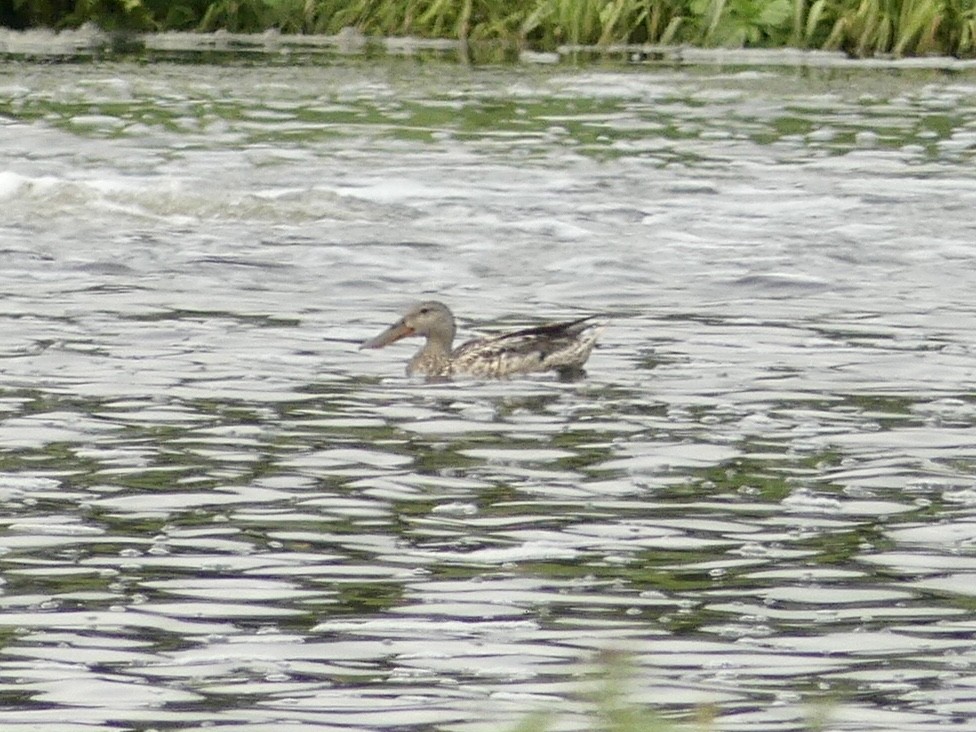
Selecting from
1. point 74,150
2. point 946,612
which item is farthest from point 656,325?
point 74,150

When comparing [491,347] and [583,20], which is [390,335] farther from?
[583,20]

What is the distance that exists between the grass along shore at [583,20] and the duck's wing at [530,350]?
71.7 feet

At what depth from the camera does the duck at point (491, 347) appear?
11.6 metres

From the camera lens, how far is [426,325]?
1211 centimetres

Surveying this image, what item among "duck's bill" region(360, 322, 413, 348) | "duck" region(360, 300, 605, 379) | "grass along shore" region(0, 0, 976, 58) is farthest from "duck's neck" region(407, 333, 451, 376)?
"grass along shore" region(0, 0, 976, 58)

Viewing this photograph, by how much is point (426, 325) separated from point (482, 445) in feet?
7.62

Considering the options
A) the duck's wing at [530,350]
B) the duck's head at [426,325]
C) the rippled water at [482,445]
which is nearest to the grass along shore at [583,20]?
the rippled water at [482,445]

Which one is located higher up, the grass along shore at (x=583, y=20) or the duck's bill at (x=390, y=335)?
the grass along shore at (x=583, y=20)

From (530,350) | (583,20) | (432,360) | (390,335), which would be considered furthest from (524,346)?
(583,20)

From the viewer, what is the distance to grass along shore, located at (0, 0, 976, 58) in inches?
1300

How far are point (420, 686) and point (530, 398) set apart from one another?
5.22 meters

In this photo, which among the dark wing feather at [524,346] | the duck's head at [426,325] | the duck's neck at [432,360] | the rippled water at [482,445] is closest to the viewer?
the rippled water at [482,445]

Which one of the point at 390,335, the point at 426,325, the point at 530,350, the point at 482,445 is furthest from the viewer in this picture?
the point at 390,335

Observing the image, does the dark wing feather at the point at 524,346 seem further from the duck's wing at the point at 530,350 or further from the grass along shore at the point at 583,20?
the grass along shore at the point at 583,20
